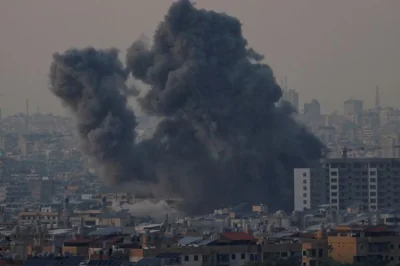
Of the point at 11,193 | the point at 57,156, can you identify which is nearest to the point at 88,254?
the point at 11,193

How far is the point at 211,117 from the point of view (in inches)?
3661

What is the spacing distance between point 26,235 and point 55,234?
0.87m

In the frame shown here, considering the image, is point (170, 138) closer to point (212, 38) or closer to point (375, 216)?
point (212, 38)

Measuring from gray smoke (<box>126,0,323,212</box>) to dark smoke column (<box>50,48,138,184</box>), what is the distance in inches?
Answer: 51.7

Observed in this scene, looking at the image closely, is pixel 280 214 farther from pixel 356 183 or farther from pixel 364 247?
pixel 364 247

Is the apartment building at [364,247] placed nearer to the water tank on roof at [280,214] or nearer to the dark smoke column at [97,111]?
the water tank on roof at [280,214]

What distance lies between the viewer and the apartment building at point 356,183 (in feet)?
306

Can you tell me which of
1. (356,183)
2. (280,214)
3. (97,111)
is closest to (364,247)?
(280,214)

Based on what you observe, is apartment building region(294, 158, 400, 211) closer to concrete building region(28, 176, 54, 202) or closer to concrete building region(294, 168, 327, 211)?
concrete building region(294, 168, 327, 211)

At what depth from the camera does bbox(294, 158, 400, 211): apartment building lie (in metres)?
93.4

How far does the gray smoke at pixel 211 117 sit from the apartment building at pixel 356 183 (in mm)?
1147

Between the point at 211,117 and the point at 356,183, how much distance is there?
20.2 ft

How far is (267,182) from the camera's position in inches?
3649

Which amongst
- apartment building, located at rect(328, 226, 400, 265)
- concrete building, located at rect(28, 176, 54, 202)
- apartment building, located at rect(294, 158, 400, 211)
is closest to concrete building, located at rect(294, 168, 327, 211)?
apartment building, located at rect(294, 158, 400, 211)
